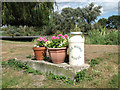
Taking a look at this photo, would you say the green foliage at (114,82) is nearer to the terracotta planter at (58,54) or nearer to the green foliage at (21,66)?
the terracotta planter at (58,54)

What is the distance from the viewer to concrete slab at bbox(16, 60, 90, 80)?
3629 millimetres

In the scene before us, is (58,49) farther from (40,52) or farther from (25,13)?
(25,13)

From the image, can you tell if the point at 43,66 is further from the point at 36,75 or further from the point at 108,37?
the point at 108,37

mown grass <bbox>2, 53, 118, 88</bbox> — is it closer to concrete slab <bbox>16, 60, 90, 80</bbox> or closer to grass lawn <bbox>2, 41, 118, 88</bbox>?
grass lawn <bbox>2, 41, 118, 88</bbox>

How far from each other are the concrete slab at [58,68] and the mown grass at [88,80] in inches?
8.4

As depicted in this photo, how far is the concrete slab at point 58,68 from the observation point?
11.9 ft

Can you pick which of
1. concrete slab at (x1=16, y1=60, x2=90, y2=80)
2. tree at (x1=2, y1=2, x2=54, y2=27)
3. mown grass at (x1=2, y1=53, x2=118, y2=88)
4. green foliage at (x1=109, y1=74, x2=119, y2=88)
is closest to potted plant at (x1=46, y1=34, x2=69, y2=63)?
concrete slab at (x1=16, y1=60, x2=90, y2=80)

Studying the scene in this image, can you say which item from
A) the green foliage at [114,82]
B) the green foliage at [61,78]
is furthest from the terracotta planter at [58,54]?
the green foliage at [114,82]

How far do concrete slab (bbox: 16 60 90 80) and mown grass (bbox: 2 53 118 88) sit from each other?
214 mm

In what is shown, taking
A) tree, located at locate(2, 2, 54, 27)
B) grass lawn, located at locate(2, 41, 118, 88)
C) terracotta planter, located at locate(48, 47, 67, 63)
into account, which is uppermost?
tree, located at locate(2, 2, 54, 27)

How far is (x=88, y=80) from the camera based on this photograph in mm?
3463

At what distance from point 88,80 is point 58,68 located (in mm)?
882

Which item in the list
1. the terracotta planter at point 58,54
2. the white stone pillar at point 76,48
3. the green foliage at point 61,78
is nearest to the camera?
the green foliage at point 61,78

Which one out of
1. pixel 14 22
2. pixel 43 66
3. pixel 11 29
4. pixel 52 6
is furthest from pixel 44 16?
pixel 11 29
